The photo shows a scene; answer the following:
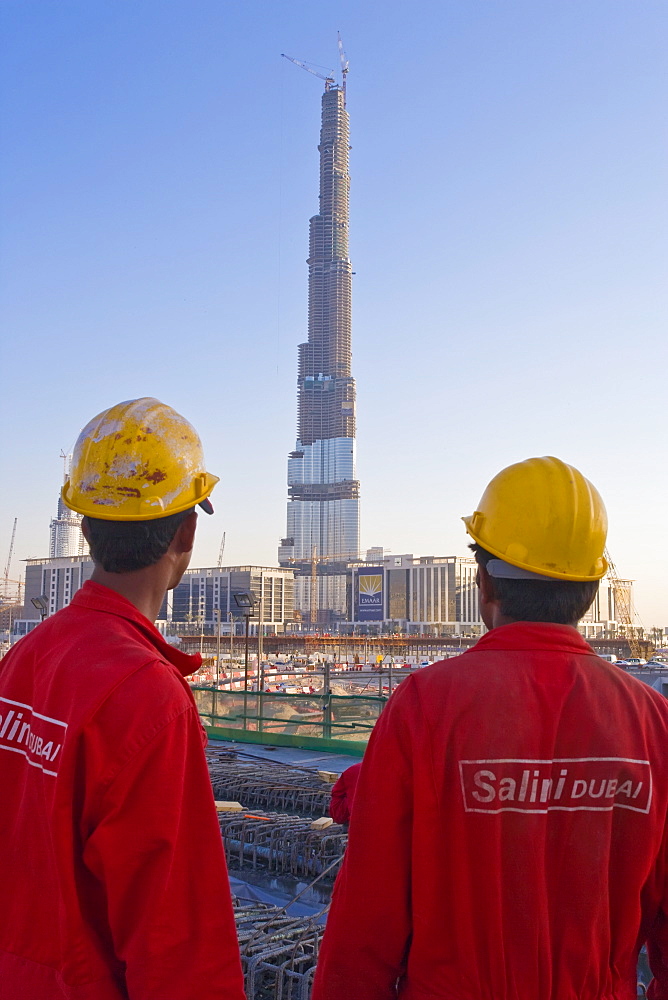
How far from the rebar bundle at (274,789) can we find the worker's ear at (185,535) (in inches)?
221

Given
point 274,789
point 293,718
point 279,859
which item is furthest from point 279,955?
point 293,718

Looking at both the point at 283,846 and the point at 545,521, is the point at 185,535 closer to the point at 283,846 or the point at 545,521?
the point at 545,521

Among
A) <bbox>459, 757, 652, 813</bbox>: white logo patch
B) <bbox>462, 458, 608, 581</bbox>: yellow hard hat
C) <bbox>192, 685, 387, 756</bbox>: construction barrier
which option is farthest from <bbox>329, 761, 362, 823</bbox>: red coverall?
<bbox>192, 685, 387, 756</bbox>: construction barrier

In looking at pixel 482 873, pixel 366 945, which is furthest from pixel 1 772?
pixel 482 873

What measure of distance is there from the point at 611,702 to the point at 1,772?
1383 mm

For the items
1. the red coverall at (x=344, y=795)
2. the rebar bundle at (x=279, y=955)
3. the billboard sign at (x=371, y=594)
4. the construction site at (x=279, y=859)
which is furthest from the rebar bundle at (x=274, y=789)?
the billboard sign at (x=371, y=594)

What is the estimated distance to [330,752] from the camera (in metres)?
11.2

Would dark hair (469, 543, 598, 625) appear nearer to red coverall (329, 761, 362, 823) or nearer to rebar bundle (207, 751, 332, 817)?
red coverall (329, 761, 362, 823)

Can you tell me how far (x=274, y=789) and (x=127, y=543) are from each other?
6233 mm

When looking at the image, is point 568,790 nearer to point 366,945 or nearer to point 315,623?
point 366,945

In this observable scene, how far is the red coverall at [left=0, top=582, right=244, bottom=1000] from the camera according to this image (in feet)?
5.15

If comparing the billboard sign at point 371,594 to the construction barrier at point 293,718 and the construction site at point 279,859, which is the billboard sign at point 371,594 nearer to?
the construction barrier at point 293,718

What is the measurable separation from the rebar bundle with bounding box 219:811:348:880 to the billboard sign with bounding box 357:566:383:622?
14340 cm

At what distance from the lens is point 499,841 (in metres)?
1.77
